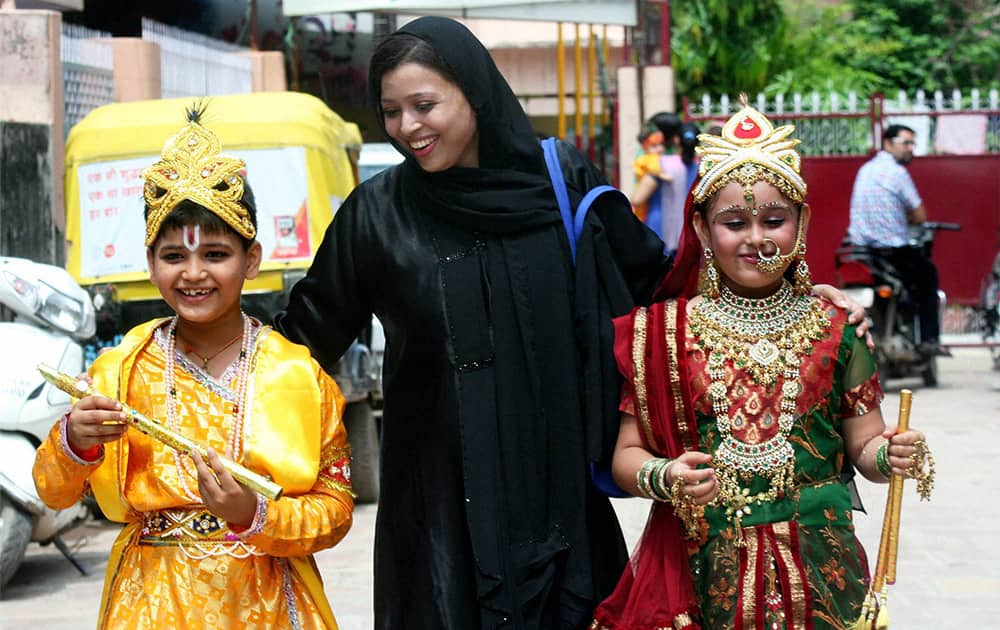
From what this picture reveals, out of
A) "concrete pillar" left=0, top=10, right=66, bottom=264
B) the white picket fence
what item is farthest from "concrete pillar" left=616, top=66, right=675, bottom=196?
"concrete pillar" left=0, top=10, right=66, bottom=264

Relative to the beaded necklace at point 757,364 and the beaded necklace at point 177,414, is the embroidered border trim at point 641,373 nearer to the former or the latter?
the beaded necklace at point 757,364

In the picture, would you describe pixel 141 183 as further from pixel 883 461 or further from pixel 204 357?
pixel 883 461

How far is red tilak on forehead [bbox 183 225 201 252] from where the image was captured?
3.24m

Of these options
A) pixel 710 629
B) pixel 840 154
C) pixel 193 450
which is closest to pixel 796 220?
pixel 710 629

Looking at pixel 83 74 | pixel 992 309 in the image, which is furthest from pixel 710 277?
pixel 992 309

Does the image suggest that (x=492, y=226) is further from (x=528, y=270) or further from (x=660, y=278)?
(x=660, y=278)

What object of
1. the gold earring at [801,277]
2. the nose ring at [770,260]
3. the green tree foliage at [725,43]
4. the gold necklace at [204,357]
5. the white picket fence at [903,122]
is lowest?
the gold necklace at [204,357]

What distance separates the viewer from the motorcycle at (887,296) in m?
11.4

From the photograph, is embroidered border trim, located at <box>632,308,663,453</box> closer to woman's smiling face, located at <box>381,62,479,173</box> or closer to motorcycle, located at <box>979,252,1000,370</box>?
woman's smiling face, located at <box>381,62,479,173</box>

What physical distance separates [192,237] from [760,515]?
1.32 meters

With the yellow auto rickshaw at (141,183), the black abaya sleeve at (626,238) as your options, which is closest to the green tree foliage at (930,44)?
the yellow auto rickshaw at (141,183)

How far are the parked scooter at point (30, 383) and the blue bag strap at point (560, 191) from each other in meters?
3.34

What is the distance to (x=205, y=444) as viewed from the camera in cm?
321

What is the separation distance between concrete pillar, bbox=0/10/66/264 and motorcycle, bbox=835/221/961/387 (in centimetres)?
576
